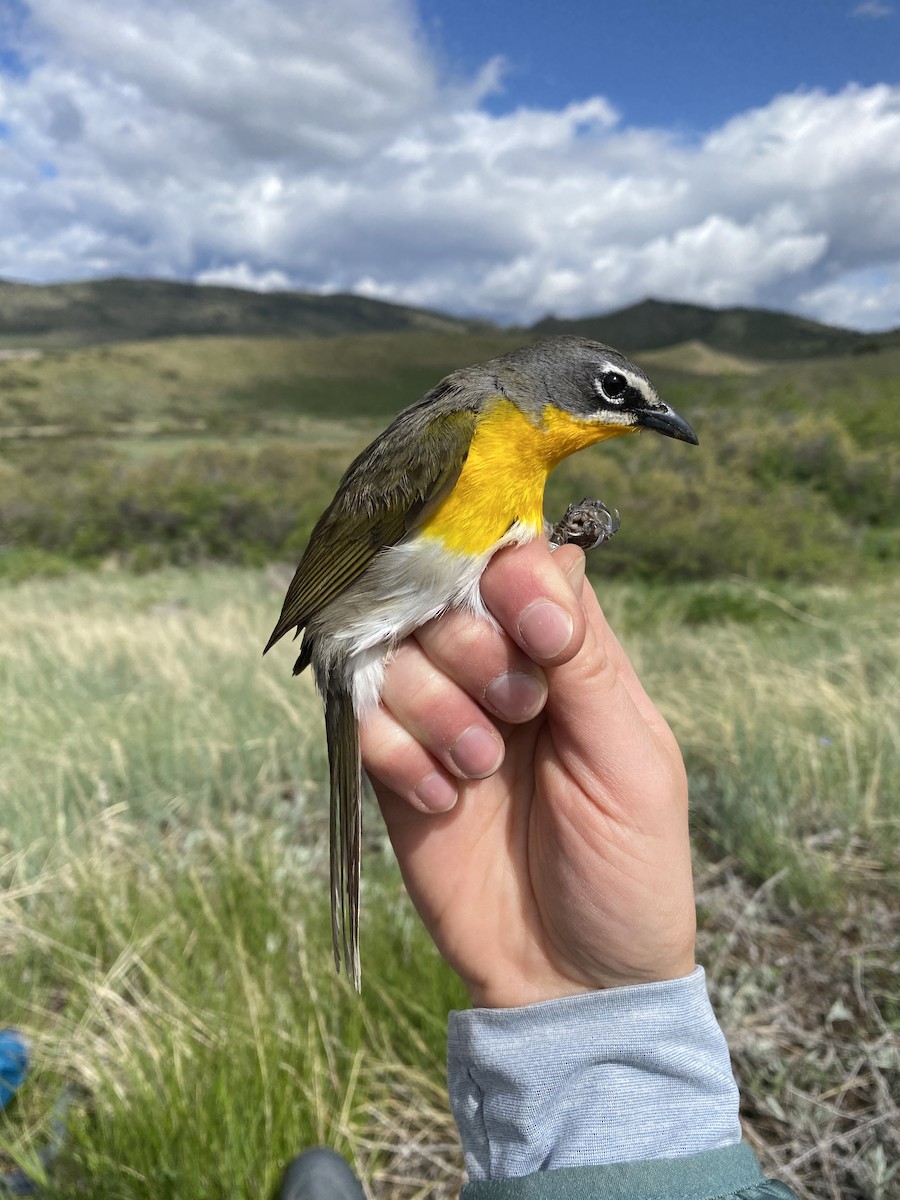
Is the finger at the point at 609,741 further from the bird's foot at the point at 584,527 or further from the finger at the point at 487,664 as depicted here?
the bird's foot at the point at 584,527

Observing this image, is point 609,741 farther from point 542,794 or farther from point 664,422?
point 664,422

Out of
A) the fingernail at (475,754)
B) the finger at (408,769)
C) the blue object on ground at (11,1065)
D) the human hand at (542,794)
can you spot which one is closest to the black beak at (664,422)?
the human hand at (542,794)

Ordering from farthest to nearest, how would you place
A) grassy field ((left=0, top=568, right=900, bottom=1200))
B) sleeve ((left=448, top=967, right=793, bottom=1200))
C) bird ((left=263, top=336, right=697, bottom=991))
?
grassy field ((left=0, top=568, right=900, bottom=1200))
bird ((left=263, top=336, right=697, bottom=991))
sleeve ((left=448, top=967, right=793, bottom=1200))

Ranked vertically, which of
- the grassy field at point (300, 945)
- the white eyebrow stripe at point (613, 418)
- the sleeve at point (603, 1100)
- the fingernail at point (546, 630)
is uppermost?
the white eyebrow stripe at point (613, 418)

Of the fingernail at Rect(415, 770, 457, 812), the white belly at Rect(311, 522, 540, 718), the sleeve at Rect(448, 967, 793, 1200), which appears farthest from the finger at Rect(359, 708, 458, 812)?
the sleeve at Rect(448, 967, 793, 1200)

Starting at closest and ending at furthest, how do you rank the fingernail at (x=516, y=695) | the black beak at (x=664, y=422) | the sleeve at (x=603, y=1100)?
the sleeve at (x=603, y=1100)
the fingernail at (x=516, y=695)
the black beak at (x=664, y=422)

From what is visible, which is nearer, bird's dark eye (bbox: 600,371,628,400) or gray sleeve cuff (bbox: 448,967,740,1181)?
gray sleeve cuff (bbox: 448,967,740,1181)

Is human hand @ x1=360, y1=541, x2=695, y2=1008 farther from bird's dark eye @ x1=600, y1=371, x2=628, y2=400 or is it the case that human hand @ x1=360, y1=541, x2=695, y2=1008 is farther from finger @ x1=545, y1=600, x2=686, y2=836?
bird's dark eye @ x1=600, y1=371, x2=628, y2=400
